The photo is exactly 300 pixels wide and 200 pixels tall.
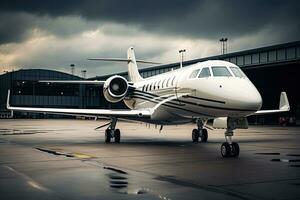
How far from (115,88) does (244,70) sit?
36773mm

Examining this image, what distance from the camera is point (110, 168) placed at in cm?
1050

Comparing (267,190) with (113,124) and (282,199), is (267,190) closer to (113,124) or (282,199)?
(282,199)

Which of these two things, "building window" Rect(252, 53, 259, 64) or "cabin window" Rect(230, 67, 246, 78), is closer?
"cabin window" Rect(230, 67, 246, 78)

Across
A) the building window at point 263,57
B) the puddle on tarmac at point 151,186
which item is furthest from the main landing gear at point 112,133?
the building window at point 263,57

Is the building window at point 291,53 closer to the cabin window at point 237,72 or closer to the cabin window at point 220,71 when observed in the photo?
the cabin window at point 237,72

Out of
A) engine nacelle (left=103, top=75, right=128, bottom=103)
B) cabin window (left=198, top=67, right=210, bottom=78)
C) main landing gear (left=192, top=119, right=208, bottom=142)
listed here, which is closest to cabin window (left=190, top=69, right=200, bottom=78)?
cabin window (left=198, top=67, right=210, bottom=78)

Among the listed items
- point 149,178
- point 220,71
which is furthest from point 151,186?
point 220,71

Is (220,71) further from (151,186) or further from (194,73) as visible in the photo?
(151,186)

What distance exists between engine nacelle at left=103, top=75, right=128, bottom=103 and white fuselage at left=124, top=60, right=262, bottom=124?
213cm

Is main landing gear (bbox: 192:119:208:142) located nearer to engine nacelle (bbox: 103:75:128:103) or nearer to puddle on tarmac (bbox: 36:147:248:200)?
engine nacelle (bbox: 103:75:128:103)

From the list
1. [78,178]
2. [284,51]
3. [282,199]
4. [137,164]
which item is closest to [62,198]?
[78,178]

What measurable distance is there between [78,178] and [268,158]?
22.1 ft

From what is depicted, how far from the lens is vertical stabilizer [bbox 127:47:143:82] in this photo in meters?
29.7

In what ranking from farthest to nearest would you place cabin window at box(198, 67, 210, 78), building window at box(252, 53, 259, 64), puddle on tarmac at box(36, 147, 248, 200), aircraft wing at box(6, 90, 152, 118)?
building window at box(252, 53, 259, 64) < aircraft wing at box(6, 90, 152, 118) < cabin window at box(198, 67, 210, 78) < puddle on tarmac at box(36, 147, 248, 200)
